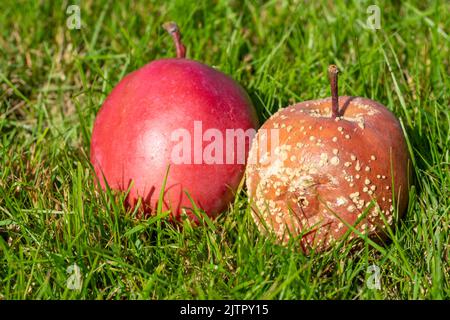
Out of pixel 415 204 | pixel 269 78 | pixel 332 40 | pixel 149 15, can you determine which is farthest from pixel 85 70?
pixel 415 204

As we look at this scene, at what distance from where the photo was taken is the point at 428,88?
291 centimetres

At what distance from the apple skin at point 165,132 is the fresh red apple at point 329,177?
0.56 feet

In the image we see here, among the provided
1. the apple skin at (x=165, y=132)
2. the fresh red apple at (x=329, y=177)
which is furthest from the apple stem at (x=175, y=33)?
the fresh red apple at (x=329, y=177)

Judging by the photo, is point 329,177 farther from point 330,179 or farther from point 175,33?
point 175,33

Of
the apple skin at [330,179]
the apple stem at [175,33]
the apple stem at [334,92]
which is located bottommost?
the apple skin at [330,179]

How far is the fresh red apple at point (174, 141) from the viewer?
2.23m

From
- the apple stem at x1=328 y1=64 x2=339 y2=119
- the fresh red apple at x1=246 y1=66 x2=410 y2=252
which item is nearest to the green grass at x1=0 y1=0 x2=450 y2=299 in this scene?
the fresh red apple at x1=246 y1=66 x2=410 y2=252

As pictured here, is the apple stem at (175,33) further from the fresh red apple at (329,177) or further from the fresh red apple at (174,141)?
the fresh red apple at (329,177)

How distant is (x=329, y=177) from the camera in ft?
6.79

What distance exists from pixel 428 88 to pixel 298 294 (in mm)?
1388

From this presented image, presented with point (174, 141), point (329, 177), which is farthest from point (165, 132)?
point (329, 177)

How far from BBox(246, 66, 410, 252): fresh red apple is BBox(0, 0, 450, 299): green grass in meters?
0.08

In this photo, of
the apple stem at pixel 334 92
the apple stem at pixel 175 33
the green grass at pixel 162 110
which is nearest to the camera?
the green grass at pixel 162 110
